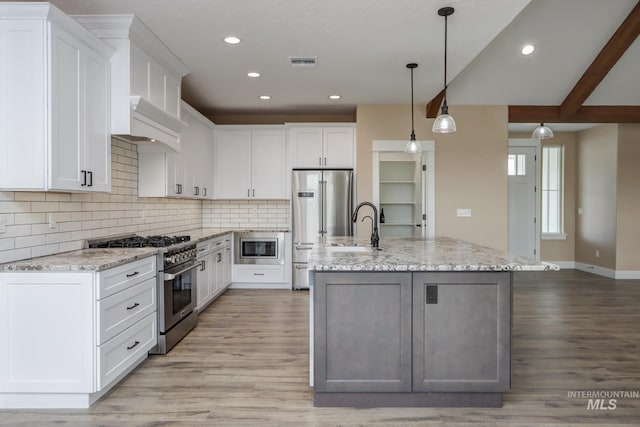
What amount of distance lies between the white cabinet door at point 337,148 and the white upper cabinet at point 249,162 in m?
0.65

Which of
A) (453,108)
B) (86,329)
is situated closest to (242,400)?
(86,329)

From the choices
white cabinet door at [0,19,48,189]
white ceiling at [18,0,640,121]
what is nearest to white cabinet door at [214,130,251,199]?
white ceiling at [18,0,640,121]

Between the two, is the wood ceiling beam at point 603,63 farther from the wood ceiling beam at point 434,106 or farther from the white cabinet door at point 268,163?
the white cabinet door at point 268,163

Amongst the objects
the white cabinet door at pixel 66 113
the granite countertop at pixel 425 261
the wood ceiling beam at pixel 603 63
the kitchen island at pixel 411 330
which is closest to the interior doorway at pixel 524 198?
the wood ceiling beam at pixel 603 63

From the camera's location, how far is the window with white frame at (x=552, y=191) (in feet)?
25.4

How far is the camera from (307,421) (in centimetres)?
227

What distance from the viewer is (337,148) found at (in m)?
5.86

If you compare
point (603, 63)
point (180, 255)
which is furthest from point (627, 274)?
point (180, 255)

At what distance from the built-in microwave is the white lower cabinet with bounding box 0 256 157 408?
3.31 metres

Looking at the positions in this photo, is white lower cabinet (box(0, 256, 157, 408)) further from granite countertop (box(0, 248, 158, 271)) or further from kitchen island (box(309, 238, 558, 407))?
kitchen island (box(309, 238, 558, 407))

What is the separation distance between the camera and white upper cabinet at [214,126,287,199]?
601 centimetres

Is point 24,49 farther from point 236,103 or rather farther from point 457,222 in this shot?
point 457,222

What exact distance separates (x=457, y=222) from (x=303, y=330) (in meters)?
2.95

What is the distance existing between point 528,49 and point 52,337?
5378 millimetres
